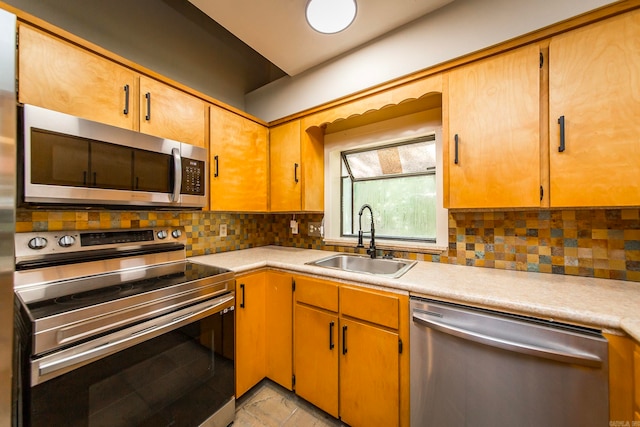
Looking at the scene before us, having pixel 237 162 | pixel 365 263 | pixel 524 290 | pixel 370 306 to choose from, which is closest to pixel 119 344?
pixel 370 306

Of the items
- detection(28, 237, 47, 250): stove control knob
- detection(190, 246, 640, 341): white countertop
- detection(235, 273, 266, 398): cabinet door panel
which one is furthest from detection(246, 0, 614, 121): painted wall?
detection(28, 237, 47, 250): stove control knob

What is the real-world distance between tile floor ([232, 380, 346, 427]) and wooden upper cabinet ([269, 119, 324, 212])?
1316 millimetres

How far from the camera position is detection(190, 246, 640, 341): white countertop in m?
0.83

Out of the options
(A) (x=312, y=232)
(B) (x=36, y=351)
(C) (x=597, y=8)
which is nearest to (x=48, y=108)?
(B) (x=36, y=351)

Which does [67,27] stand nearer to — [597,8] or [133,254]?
[133,254]

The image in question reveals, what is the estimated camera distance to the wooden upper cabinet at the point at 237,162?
67.0 inches

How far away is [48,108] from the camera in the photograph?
1.06m

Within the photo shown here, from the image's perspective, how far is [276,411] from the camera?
4.90ft

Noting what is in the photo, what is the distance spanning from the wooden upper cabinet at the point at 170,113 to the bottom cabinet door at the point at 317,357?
1321 millimetres

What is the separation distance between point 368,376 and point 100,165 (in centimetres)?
169

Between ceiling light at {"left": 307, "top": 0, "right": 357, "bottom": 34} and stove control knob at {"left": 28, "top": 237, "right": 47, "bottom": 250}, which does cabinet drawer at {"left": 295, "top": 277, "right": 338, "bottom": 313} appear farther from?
ceiling light at {"left": 307, "top": 0, "right": 357, "bottom": 34}

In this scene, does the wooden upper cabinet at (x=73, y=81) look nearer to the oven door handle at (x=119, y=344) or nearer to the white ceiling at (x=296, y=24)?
the white ceiling at (x=296, y=24)

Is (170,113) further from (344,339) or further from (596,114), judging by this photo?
(596,114)

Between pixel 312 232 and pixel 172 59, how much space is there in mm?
1814
